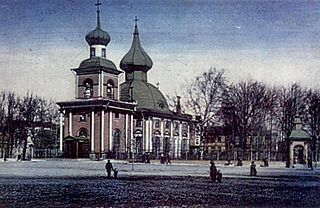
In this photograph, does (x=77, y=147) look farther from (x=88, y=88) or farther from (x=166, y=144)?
(x=166, y=144)

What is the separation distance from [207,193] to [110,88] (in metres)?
7.91

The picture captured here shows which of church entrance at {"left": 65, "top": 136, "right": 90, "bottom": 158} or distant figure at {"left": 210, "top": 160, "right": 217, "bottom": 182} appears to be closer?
distant figure at {"left": 210, "top": 160, "right": 217, "bottom": 182}

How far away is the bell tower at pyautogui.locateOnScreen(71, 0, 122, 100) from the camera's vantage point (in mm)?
12625

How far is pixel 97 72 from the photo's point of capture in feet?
56.5

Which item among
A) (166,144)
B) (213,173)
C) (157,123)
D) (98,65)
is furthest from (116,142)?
(213,173)

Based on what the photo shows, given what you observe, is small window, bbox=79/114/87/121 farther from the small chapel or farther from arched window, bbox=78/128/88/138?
arched window, bbox=78/128/88/138

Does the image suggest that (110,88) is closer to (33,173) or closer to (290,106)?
(33,173)

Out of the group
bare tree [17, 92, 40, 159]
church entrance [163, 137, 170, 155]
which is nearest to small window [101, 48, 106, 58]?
bare tree [17, 92, 40, 159]

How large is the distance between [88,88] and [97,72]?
0.69 m

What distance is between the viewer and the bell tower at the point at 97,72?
41.4 feet

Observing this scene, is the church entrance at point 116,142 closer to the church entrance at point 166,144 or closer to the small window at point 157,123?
the church entrance at point 166,144

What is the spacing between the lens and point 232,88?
12898 mm

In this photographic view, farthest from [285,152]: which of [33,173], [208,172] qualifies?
[33,173]

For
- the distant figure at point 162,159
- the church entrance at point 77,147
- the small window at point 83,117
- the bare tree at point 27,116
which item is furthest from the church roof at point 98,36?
the small window at point 83,117
